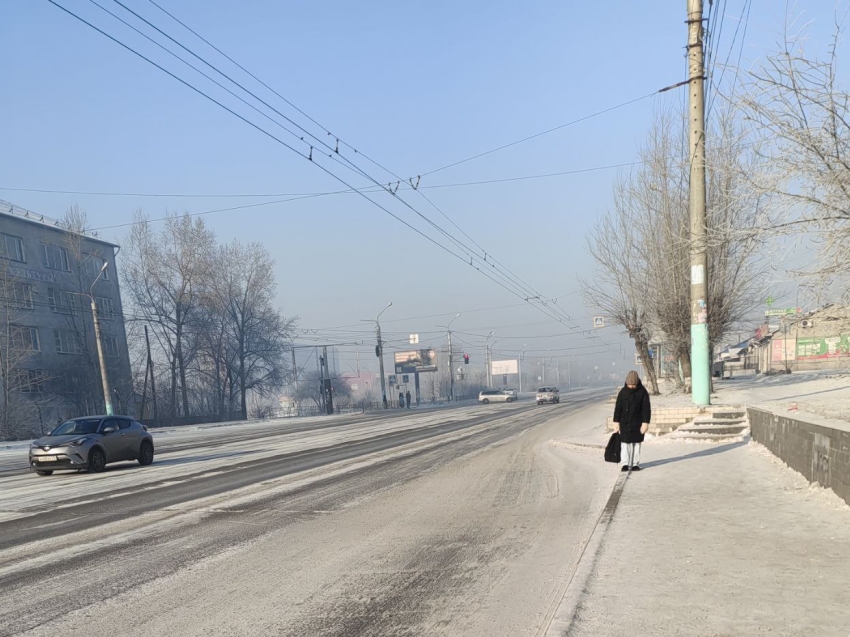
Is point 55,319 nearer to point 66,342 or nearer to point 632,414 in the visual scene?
point 66,342

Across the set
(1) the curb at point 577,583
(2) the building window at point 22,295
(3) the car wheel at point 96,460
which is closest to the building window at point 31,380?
(2) the building window at point 22,295

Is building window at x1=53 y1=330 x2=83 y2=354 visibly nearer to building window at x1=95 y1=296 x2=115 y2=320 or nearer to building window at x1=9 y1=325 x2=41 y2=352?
building window at x1=9 y1=325 x2=41 y2=352

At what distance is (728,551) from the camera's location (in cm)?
573

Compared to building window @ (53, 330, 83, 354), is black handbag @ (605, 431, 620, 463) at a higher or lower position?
higher

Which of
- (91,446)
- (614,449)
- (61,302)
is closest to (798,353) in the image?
(614,449)

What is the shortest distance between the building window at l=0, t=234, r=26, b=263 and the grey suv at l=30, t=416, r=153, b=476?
37410mm

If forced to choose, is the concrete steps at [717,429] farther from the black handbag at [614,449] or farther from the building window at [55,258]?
the building window at [55,258]

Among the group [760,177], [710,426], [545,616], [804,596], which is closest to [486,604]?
[545,616]

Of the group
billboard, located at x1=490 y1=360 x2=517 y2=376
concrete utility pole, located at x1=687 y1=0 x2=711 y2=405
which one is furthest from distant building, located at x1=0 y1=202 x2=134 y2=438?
billboard, located at x1=490 y1=360 x2=517 y2=376

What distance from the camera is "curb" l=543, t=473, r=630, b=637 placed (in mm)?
4145

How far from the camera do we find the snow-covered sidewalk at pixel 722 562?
13.6ft

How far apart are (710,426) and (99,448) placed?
14421 millimetres

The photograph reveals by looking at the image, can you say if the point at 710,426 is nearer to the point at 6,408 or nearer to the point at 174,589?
the point at 174,589

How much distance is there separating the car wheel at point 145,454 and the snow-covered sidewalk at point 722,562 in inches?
520
